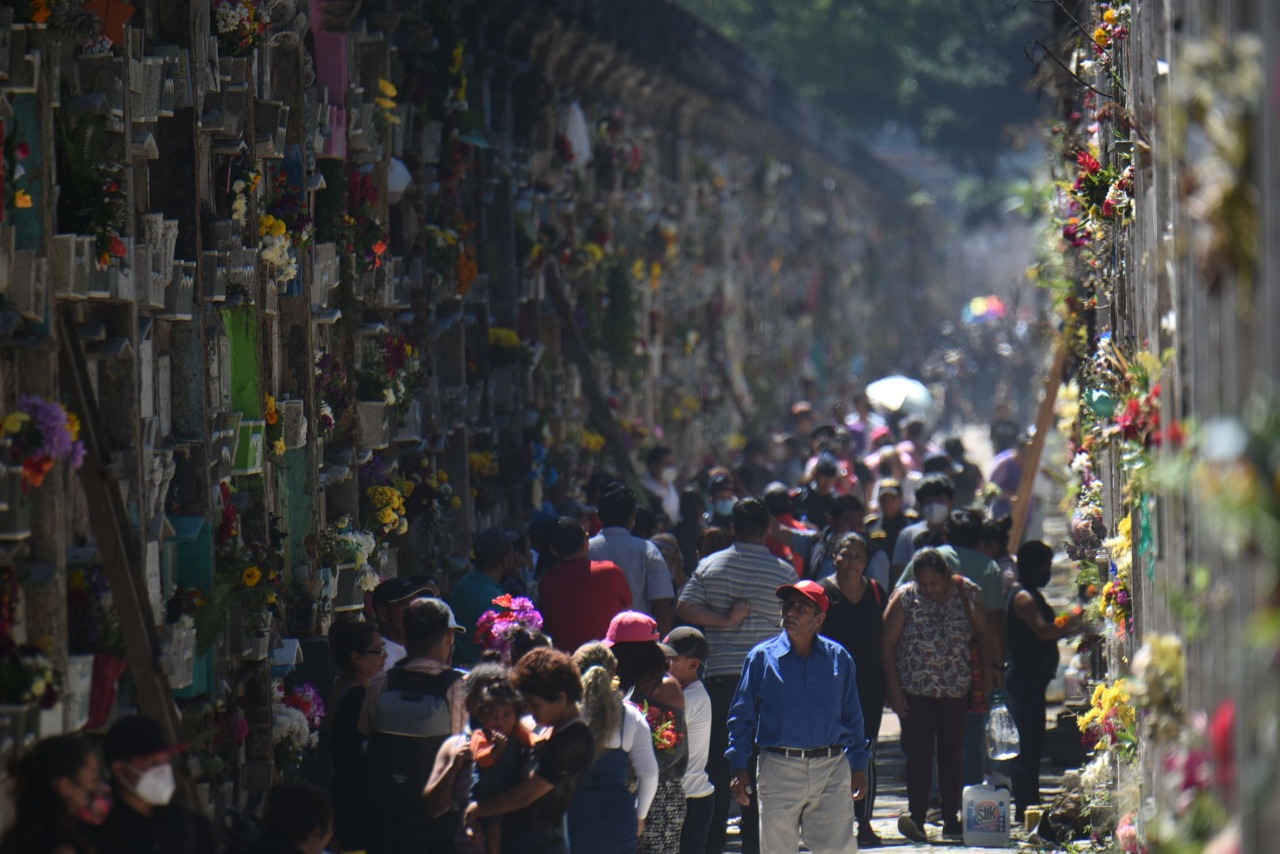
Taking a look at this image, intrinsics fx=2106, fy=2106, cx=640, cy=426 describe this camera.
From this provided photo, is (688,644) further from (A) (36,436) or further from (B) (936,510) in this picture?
(B) (936,510)

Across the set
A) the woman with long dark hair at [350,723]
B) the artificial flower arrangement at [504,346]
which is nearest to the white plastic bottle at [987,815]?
the woman with long dark hair at [350,723]

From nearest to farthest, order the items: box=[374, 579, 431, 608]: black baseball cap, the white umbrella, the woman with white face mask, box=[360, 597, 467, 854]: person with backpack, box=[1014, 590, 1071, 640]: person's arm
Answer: the woman with white face mask, box=[360, 597, 467, 854]: person with backpack, box=[374, 579, 431, 608]: black baseball cap, box=[1014, 590, 1071, 640]: person's arm, the white umbrella

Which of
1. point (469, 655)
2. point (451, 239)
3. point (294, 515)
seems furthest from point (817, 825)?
point (451, 239)

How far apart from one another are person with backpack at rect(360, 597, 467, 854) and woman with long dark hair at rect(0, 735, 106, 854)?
191 centimetres

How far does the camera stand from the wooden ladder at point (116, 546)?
21.6 feet

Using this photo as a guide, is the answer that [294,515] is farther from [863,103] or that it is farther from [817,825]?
[863,103]

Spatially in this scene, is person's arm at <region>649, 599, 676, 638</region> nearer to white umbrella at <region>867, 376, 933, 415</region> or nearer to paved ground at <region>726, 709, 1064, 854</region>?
paved ground at <region>726, 709, 1064, 854</region>

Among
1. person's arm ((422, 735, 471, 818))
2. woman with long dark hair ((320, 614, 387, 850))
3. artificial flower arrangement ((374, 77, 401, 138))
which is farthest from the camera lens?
artificial flower arrangement ((374, 77, 401, 138))

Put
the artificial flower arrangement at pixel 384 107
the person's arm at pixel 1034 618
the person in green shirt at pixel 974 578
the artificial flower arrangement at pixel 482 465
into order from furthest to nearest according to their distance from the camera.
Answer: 1. the artificial flower arrangement at pixel 482 465
2. the artificial flower arrangement at pixel 384 107
3. the person in green shirt at pixel 974 578
4. the person's arm at pixel 1034 618

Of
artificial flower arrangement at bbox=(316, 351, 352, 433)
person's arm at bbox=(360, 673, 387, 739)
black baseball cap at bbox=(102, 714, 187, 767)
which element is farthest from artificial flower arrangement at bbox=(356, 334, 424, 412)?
black baseball cap at bbox=(102, 714, 187, 767)

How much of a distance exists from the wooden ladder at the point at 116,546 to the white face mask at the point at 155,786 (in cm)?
87


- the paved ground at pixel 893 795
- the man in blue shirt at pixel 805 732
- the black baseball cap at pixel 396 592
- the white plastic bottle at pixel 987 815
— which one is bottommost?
the paved ground at pixel 893 795

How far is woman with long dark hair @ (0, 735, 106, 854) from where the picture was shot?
17.3 feet

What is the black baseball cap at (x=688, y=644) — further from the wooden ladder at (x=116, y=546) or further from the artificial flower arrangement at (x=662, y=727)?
the wooden ladder at (x=116, y=546)
